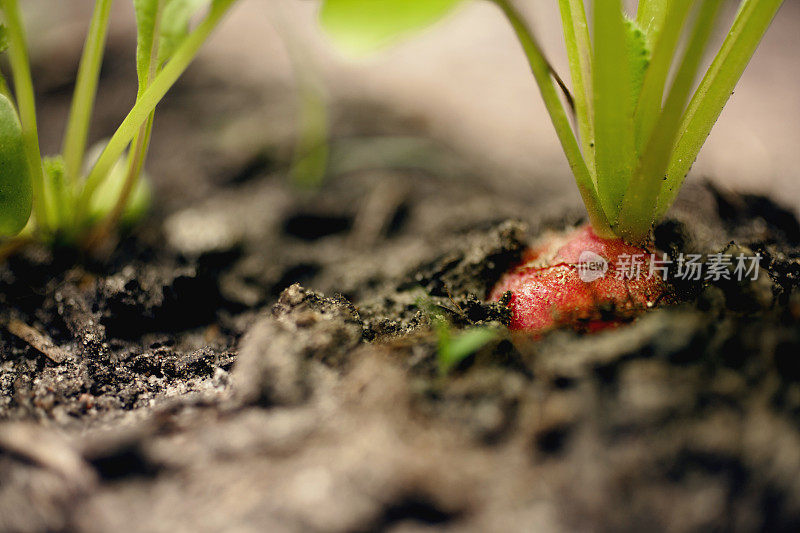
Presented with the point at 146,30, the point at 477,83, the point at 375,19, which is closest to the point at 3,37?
the point at 146,30

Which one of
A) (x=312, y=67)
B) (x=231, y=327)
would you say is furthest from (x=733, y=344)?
(x=312, y=67)

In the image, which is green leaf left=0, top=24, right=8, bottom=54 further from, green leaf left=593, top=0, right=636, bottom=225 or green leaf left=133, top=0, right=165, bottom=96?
green leaf left=593, top=0, right=636, bottom=225

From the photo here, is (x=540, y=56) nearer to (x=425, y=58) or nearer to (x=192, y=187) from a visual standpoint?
(x=192, y=187)

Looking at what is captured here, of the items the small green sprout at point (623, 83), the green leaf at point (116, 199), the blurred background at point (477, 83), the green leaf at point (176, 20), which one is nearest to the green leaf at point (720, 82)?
the small green sprout at point (623, 83)

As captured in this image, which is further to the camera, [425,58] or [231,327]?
[425,58]

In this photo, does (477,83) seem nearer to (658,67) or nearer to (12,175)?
(658,67)

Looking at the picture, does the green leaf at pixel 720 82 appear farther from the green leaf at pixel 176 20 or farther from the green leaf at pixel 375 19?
the green leaf at pixel 176 20
